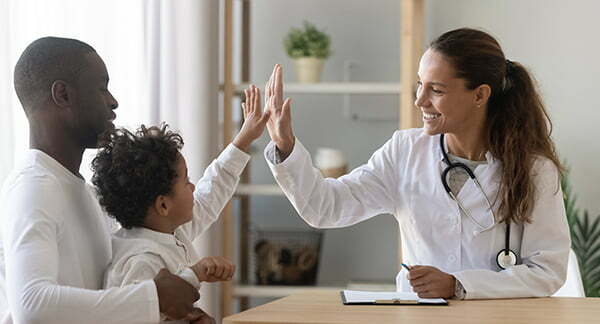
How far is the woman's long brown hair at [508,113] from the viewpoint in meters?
1.96

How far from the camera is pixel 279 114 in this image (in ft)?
6.61

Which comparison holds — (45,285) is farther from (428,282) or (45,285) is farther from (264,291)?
(264,291)

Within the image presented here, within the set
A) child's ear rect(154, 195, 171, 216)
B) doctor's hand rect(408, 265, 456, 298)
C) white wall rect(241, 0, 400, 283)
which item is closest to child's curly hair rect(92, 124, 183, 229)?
child's ear rect(154, 195, 171, 216)

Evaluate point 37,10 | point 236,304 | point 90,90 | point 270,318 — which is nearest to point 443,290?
point 270,318

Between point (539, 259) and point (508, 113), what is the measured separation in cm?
35

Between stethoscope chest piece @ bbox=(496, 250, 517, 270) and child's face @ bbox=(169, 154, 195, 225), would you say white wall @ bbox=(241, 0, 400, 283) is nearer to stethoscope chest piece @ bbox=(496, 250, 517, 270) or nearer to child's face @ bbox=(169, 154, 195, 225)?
stethoscope chest piece @ bbox=(496, 250, 517, 270)

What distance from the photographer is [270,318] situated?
1.50 m

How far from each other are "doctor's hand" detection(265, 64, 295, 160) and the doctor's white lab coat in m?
0.02

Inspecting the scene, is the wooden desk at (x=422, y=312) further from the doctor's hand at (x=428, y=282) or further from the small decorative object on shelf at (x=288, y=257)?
the small decorative object on shelf at (x=288, y=257)

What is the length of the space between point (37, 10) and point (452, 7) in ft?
7.35

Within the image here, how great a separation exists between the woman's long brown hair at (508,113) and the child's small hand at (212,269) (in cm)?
70

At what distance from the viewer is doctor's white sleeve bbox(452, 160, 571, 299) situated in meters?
1.83

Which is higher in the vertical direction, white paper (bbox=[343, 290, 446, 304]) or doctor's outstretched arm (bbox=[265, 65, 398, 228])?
doctor's outstretched arm (bbox=[265, 65, 398, 228])

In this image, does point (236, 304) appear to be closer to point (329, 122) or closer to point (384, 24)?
point (329, 122)
